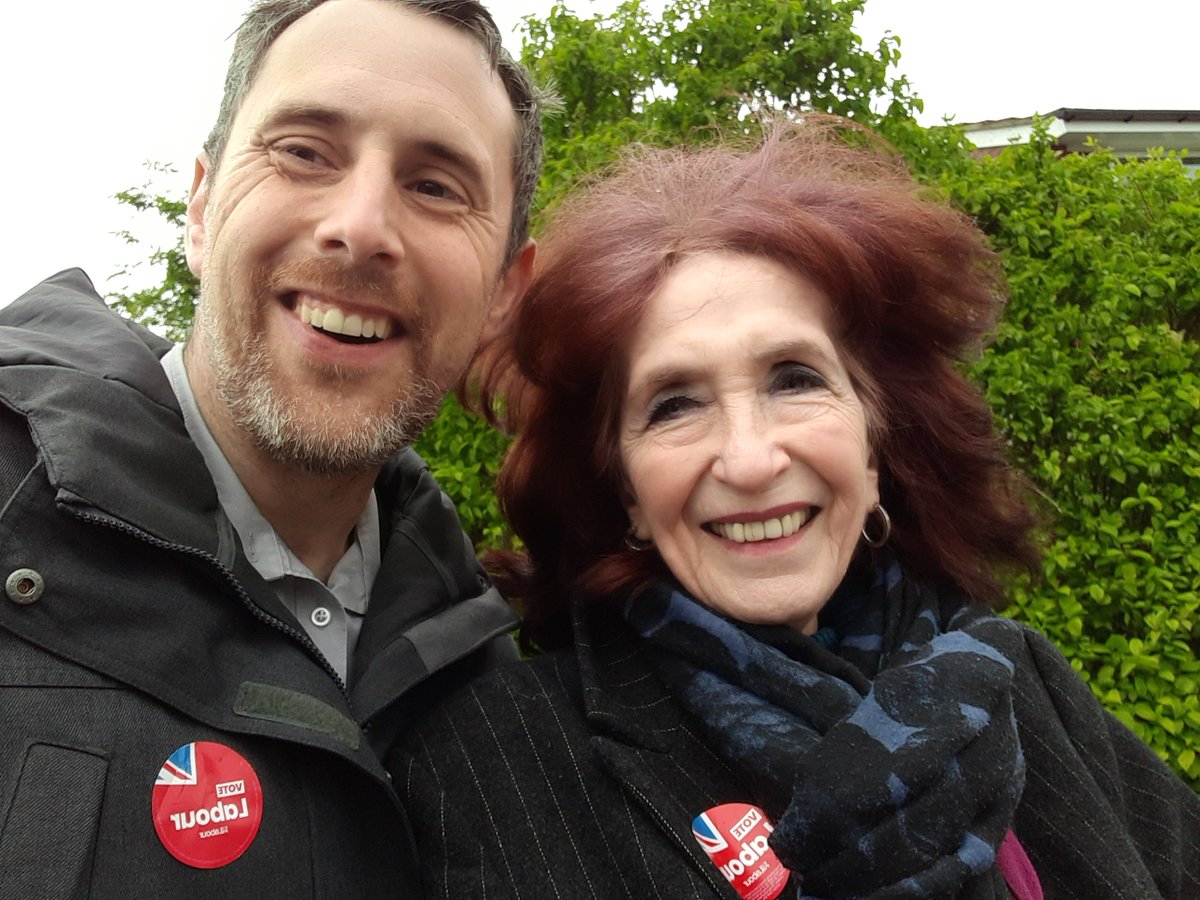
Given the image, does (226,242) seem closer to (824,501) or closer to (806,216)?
(806,216)

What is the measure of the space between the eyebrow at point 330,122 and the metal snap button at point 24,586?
1.02 metres

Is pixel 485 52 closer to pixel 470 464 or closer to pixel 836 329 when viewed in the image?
pixel 836 329

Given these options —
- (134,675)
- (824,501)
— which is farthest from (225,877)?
(824,501)

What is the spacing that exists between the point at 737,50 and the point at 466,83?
2717 millimetres

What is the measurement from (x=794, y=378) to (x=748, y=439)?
0.19 m

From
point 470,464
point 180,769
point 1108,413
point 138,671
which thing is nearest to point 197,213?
point 138,671

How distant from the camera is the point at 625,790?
5.77 ft

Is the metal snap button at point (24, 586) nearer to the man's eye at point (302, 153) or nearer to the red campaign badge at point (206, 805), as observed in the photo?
the red campaign badge at point (206, 805)

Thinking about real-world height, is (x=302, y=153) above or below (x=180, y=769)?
above

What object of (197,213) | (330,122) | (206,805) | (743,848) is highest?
(330,122)

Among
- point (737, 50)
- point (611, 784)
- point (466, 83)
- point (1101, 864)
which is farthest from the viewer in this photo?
point (737, 50)

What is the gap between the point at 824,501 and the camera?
196 centimetres

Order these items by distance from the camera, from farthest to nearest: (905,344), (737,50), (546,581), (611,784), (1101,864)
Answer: (737,50)
(546,581)
(905,344)
(1101,864)
(611,784)

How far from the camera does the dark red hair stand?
2.04m
